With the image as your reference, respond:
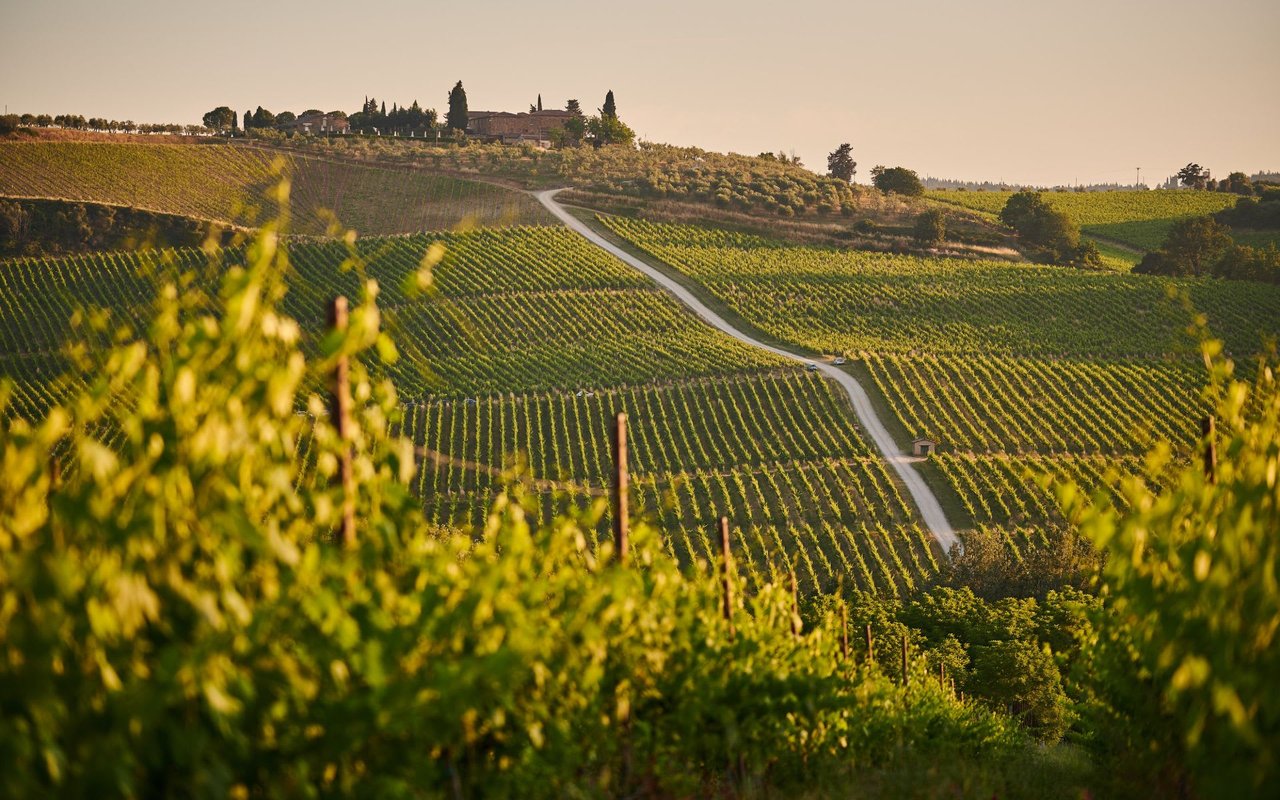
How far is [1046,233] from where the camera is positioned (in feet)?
290

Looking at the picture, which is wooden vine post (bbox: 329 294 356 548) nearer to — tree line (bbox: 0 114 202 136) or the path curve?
the path curve

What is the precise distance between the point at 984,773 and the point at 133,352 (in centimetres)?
955

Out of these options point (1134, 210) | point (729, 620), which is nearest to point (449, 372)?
point (729, 620)

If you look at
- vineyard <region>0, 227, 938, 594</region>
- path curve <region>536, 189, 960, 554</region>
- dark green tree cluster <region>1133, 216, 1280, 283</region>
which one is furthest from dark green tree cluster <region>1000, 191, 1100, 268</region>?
vineyard <region>0, 227, 938, 594</region>

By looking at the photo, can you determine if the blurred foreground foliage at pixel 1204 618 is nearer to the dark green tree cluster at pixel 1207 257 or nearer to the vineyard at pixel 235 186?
the vineyard at pixel 235 186

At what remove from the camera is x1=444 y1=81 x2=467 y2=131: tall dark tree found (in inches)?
4791

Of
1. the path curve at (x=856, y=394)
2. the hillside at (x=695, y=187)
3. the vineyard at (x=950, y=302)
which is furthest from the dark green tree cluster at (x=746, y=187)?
the path curve at (x=856, y=394)

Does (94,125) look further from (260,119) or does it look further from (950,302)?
(950,302)

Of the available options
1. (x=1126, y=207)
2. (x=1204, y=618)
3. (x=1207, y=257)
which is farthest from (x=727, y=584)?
(x=1126, y=207)

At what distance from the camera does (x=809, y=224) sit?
281 feet

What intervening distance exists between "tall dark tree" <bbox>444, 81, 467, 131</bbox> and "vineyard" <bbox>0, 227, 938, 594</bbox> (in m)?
50.5

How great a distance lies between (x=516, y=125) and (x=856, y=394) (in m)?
79.8

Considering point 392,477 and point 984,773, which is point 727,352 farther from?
point 392,477

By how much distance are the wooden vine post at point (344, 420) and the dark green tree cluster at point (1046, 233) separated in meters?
82.1
